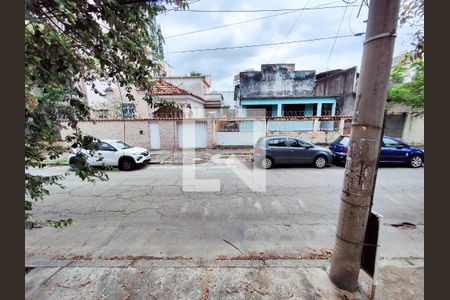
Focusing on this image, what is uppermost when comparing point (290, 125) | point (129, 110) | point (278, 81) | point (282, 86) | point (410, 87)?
point (278, 81)

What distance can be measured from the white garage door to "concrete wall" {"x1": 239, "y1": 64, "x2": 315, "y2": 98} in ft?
24.4

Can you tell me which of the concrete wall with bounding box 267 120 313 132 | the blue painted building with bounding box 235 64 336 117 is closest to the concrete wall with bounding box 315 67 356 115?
the blue painted building with bounding box 235 64 336 117

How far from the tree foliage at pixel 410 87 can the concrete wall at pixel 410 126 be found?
61 centimetres

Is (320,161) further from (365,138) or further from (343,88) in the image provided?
(343,88)

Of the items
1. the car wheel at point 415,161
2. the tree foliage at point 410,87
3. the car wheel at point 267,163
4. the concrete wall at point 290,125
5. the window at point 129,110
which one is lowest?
the car wheel at point 267,163

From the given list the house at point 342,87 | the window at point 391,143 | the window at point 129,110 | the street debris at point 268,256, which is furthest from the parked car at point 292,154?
the window at point 129,110

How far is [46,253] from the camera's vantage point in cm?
329

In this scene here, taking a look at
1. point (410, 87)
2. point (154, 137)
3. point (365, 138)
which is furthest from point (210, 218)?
point (410, 87)

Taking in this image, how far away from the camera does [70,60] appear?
209 cm

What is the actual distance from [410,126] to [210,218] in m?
16.5

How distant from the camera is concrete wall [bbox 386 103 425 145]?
1345 centimetres

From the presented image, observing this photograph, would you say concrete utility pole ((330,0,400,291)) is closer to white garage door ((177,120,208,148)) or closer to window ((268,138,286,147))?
window ((268,138,286,147))

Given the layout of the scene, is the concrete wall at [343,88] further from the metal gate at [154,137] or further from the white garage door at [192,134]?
the metal gate at [154,137]

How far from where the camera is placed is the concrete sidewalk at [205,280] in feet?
7.98
